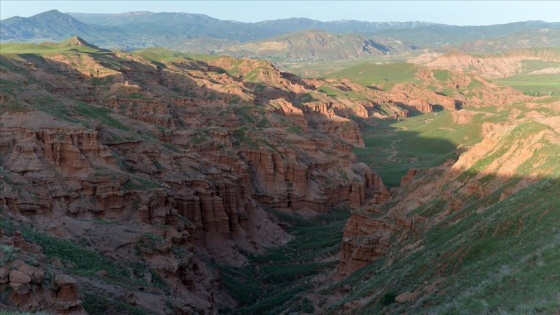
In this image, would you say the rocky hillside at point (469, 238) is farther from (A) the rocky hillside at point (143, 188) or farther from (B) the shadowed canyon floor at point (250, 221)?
(A) the rocky hillside at point (143, 188)

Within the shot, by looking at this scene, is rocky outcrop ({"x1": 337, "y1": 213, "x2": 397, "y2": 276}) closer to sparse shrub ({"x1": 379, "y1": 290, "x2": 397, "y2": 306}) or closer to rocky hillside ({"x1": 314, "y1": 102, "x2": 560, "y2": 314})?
rocky hillside ({"x1": 314, "y1": 102, "x2": 560, "y2": 314})

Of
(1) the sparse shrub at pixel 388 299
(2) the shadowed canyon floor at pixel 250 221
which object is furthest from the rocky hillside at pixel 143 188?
(1) the sparse shrub at pixel 388 299

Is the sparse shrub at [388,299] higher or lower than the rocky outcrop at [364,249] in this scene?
higher

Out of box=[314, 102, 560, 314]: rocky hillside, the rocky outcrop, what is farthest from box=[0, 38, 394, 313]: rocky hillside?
box=[314, 102, 560, 314]: rocky hillside

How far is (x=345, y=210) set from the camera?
81.7m

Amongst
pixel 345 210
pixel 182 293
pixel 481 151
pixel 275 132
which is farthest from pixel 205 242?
pixel 275 132

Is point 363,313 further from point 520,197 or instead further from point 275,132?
point 275,132

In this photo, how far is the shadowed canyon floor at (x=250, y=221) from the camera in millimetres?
27688

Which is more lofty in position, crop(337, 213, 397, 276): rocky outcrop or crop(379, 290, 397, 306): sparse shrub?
crop(379, 290, 397, 306): sparse shrub

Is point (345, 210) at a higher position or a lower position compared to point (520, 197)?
lower

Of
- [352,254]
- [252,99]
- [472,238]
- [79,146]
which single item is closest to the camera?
[472,238]

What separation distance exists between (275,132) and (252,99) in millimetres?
45382

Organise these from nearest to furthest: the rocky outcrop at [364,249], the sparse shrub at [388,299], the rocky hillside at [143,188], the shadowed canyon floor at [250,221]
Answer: the shadowed canyon floor at [250,221]
the sparse shrub at [388,299]
the rocky hillside at [143,188]
the rocky outcrop at [364,249]

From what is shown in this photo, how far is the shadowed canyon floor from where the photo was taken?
27688 millimetres
